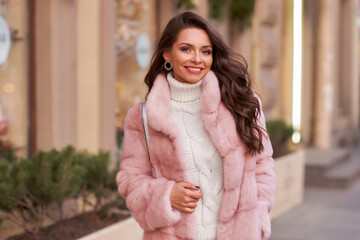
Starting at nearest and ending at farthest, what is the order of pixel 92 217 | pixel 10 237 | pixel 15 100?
1. pixel 10 237
2. pixel 92 217
3. pixel 15 100

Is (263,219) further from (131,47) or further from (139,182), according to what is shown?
(131,47)

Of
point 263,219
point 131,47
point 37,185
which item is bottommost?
point 37,185

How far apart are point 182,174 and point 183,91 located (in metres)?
0.37

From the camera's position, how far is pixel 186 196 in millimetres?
2381

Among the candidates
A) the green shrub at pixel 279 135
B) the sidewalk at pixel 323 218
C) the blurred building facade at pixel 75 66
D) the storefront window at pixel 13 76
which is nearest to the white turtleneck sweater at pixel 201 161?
the blurred building facade at pixel 75 66

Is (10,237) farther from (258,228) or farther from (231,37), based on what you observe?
(231,37)

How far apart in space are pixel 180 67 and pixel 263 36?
767 centimetres

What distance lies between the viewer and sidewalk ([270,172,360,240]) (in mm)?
6605

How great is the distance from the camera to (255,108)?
2.51 m

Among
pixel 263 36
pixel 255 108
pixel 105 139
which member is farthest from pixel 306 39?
pixel 255 108

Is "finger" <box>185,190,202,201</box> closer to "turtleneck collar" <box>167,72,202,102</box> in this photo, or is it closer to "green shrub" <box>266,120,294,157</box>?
"turtleneck collar" <box>167,72,202,102</box>

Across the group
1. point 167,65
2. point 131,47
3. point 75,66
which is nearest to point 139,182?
point 167,65

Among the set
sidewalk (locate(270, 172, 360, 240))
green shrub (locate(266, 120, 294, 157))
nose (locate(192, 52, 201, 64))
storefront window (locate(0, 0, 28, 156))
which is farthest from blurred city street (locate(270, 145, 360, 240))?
nose (locate(192, 52, 201, 64))

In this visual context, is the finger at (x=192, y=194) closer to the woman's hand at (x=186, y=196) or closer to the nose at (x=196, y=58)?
the woman's hand at (x=186, y=196)
